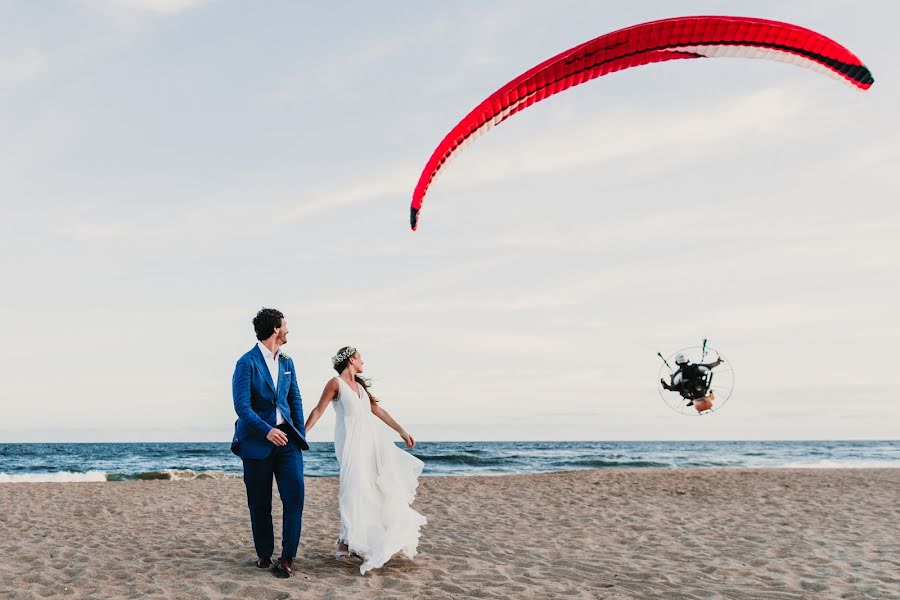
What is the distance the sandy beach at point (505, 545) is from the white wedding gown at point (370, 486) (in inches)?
9.8

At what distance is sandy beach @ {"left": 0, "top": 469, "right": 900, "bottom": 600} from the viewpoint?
503 cm

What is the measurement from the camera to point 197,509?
1024 cm

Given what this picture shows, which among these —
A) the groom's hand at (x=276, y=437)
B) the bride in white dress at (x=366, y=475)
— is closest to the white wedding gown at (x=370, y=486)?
the bride in white dress at (x=366, y=475)

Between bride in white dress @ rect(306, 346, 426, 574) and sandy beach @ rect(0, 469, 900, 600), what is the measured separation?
255 mm

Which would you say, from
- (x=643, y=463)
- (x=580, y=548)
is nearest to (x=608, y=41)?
(x=580, y=548)

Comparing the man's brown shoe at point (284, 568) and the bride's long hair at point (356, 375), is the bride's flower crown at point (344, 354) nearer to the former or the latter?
the bride's long hair at point (356, 375)

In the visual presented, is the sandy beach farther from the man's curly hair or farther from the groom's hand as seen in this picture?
the man's curly hair

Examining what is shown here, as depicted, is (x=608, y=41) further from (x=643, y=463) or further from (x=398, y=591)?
(x=643, y=463)

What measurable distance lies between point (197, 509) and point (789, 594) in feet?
26.8

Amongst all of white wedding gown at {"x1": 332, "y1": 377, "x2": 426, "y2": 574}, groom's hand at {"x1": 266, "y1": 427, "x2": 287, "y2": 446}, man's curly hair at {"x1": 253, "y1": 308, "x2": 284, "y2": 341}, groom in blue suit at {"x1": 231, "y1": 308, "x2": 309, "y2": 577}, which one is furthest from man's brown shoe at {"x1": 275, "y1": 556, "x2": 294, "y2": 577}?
man's curly hair at {"x1": 253, "y1": 308, "x2": 284, "y2": 341}

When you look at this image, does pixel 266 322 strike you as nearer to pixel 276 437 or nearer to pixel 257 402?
pixel 257 402

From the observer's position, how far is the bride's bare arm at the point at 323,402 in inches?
207

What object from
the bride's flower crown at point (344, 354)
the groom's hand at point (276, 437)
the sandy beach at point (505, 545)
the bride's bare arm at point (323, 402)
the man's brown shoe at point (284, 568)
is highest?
the bride's flower crown at point (344, 354)

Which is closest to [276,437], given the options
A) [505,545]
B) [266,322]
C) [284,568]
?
[266,322]
